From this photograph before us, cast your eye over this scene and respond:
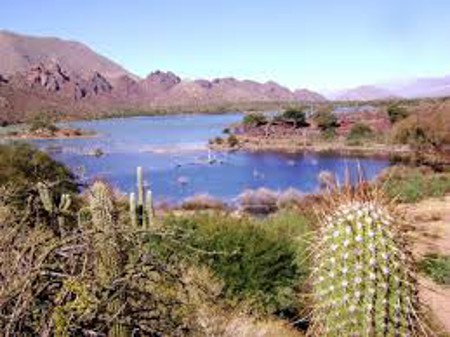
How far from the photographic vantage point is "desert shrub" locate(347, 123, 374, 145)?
2861 inches

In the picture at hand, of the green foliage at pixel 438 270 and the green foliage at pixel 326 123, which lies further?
the green foliage at pixel 326 123

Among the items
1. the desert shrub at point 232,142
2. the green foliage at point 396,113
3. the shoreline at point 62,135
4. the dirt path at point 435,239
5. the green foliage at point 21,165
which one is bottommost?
the shoreline at point 62,135

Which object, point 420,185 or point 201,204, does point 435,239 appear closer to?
point 420,185

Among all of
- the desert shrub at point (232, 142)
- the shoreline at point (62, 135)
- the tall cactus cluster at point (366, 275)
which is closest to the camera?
the tall cactus cluster at point (366, 275)

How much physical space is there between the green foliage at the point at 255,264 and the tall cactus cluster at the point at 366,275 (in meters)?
7.56

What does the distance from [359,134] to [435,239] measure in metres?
57.0

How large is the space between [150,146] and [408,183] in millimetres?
64621

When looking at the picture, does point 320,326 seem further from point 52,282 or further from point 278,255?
point 278,255

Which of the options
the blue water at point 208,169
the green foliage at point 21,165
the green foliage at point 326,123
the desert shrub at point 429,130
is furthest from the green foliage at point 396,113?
the green foliage at point 21,165

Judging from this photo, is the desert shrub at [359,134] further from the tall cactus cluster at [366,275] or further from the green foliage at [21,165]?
the tall cactus cluster at [366,275]

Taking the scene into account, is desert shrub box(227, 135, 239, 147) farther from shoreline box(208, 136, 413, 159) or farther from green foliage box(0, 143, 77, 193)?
green foliage box(0, 143, 77, 193)

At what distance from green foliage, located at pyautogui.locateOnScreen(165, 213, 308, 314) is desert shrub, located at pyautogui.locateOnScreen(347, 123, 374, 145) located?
5947 cm

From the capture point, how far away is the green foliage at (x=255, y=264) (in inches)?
468

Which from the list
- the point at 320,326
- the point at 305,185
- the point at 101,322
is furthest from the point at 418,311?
the point at 305,185
